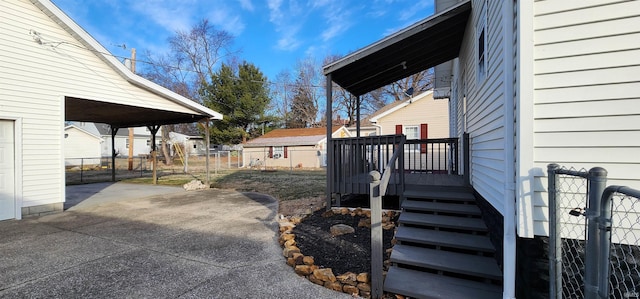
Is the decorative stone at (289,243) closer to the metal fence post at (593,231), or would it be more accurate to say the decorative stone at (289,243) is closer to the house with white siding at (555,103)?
the house with white siding at (555,103)

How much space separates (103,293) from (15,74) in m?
5.88

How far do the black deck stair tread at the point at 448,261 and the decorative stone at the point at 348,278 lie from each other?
1.65 ft

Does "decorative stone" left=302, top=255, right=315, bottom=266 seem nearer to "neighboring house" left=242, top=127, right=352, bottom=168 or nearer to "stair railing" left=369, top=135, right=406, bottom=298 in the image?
"stair railing" left=369, top=135, right=406, bottom=298

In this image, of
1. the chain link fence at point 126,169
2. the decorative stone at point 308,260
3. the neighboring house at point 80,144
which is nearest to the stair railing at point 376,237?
the decorative stone at point 308,260

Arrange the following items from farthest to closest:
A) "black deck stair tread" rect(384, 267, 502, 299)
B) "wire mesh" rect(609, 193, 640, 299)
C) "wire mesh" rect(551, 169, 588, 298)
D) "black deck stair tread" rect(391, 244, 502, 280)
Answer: "black deck stair tread" rect(391, 244, 502, 280) → "black deck stair tread" rect(384, 267, 502, 299) → "wire mesh" rect(551, 169, 588, 298) → "wire mesh" rect(609, 193, 640, 299)

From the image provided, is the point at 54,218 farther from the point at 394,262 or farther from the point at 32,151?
the point at 394,262

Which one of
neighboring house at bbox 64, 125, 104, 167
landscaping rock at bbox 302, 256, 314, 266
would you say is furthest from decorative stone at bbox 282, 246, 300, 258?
neighboring house at bbox 64, 125, 104, 167

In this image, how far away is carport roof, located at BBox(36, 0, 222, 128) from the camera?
6617mm

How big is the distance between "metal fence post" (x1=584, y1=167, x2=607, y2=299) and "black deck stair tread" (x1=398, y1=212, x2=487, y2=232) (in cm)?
187

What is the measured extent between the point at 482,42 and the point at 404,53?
6.60 ft

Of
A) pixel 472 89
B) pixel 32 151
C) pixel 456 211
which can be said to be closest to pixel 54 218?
pixel 32 151

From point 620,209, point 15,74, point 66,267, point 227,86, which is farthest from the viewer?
point 227,86

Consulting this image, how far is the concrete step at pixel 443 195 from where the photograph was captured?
416 cm

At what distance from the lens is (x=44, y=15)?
21.1ft
